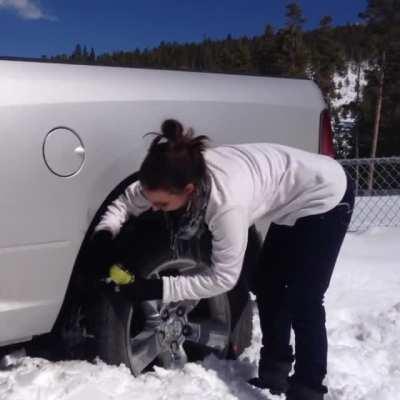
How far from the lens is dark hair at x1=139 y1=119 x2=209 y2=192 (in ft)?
6.57

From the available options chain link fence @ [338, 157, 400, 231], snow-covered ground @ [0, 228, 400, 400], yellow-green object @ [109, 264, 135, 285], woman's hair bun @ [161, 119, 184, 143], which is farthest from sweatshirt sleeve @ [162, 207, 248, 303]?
chain link fence @ [338, 157, 400, 231]

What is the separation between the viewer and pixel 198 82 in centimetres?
270

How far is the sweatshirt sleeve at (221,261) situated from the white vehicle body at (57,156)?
0.46 metres

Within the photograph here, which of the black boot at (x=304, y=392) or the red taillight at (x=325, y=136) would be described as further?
the red taillight at (x=325, y=136)

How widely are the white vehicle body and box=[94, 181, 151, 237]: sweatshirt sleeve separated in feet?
0.18

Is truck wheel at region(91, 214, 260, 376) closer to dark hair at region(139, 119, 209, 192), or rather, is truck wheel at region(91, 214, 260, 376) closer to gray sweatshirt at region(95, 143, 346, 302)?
gray sweatshirt at region(95, 143, 346, 302)

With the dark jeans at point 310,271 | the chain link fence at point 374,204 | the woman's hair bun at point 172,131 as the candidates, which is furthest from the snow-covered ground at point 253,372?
the chain link fence at point 374,204

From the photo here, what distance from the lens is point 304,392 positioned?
98.4 inches

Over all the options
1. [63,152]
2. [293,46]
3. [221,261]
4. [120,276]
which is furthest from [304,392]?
[293,46]

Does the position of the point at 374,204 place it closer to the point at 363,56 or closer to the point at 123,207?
the point at 123,207

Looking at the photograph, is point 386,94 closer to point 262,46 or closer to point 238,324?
point 262,46

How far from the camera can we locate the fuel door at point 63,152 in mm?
2242

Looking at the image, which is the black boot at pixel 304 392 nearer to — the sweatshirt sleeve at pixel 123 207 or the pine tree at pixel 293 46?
the sweatshirt sleeve at pixel 123 207

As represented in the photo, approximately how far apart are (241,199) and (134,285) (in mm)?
529
